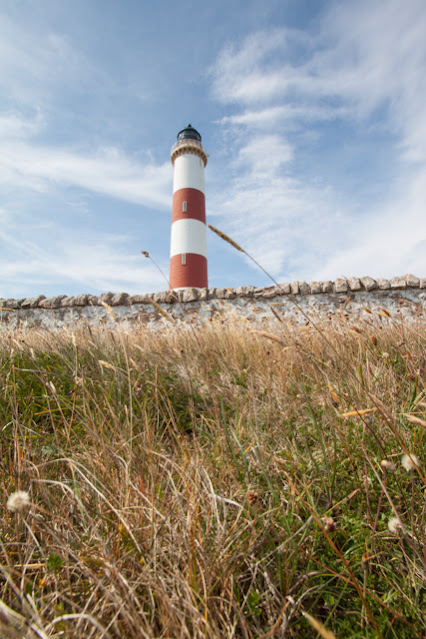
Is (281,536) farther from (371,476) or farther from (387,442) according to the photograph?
(387,442)

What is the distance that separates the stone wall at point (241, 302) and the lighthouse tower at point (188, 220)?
5.88 meters

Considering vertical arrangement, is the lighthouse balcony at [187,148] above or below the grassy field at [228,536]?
above

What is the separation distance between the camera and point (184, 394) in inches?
109

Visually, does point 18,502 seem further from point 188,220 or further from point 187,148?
point 187,148

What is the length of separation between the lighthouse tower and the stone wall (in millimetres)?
5883

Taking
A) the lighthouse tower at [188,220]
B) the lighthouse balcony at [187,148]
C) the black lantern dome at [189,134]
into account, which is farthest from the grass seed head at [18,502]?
the black lantern dome at [189,134]

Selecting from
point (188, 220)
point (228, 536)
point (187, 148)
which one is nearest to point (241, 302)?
point (228, 536)

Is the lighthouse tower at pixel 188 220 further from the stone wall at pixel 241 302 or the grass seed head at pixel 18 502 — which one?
the grass seed head at pixel 18 502

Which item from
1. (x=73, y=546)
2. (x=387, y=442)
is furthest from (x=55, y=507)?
(x=387, y=442)

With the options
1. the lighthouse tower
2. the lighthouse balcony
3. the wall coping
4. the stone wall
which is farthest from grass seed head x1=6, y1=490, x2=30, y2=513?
the lighthouse balcony

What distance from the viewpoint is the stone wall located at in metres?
8.01

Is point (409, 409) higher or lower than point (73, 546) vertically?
higher

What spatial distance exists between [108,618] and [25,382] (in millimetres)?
2208

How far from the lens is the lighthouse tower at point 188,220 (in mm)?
16609
